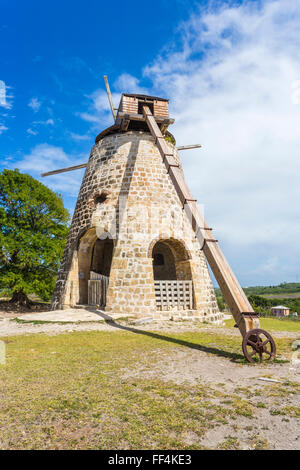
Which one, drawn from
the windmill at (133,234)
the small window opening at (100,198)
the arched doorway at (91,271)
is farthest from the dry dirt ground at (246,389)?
the small window opening at (100,198)

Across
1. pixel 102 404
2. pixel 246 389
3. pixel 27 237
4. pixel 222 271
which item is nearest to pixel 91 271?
pixel 27 237

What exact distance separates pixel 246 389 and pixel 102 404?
1952 mm

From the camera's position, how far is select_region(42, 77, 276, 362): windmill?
1140 centimetres

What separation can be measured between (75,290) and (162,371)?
9523mm

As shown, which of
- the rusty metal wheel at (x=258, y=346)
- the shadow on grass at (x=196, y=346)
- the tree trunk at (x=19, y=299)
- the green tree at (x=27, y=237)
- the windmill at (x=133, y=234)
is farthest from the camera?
the tree trunk at (x=19, y=299)

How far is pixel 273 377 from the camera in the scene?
4273mm

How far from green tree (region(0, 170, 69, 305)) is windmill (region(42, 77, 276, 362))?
608 cm

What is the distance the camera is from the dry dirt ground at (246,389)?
2.58 metres

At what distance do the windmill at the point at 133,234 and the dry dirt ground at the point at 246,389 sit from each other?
5.47 metres

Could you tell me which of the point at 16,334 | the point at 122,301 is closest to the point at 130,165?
the point at 122,301

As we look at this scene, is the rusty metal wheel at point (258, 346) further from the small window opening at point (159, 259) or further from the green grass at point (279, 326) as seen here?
the small window opening at point (159, 259)

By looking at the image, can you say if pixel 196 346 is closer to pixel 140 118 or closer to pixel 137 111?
pixel 140 118

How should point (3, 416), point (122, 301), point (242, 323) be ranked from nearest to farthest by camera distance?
point (3, 416)
point (242, 323)
point (122, 301)
